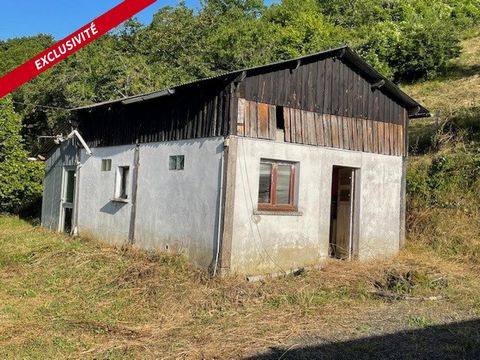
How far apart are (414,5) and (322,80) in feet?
117

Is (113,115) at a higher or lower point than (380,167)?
higher

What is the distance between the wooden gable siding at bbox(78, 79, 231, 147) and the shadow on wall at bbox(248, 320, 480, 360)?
15.2 feet

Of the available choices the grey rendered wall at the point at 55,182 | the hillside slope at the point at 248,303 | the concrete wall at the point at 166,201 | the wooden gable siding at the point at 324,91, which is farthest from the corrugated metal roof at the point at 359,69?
the grey rendered wall at the point at 55,182

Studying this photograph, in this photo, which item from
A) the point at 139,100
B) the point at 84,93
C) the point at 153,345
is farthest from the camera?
the point at 84,93

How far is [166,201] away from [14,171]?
38.2ft

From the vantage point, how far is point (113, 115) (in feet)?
42.8

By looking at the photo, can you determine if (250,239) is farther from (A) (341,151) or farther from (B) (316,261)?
(A) (341,151)

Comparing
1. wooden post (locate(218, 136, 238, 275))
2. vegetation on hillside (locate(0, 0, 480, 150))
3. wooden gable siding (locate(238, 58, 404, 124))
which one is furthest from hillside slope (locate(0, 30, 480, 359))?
vegetation on hillside (locate(0, 0, 480, 150))

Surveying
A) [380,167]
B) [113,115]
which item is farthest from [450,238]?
[113,115]

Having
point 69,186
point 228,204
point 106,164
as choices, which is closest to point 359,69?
point 228,204

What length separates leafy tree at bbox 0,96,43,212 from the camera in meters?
19.4

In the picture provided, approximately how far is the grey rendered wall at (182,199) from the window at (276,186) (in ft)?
3.18

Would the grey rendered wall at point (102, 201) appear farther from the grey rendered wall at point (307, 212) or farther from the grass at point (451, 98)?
the grass at point (451, 98)

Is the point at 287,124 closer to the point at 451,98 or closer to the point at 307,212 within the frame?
the point at 307,212
